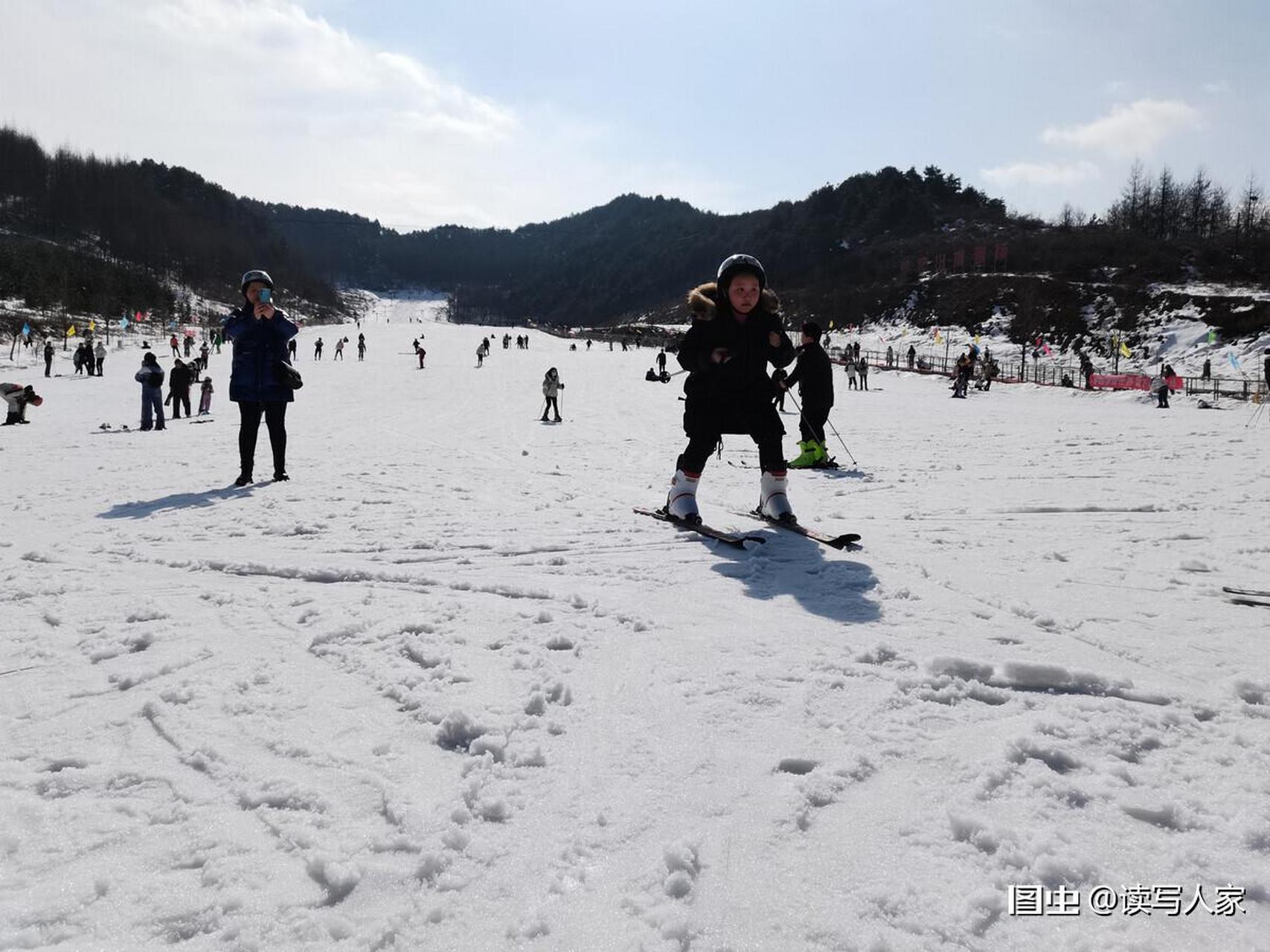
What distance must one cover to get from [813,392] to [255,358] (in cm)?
627

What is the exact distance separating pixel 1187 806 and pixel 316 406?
19.2 metres

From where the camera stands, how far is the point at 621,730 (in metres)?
2.32

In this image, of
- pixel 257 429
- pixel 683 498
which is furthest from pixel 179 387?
pixel 683 498

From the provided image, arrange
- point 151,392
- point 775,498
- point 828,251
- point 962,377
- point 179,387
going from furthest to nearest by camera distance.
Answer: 1. point 828,251
2. point 962,377
3. point 179,387
4. point 151,392
5. point 775,498

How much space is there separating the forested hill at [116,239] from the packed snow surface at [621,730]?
226 feet

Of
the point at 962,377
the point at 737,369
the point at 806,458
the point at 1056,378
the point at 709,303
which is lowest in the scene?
the point at 806,458

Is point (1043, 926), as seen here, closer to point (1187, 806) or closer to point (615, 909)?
point (1187, 806)

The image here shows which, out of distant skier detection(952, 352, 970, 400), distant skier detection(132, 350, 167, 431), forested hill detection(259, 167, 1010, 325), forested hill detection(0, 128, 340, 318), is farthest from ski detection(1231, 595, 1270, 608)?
forested hill detection(259, 167, 1010, 325)

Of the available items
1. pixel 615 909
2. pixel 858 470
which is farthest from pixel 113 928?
pixel 858 470

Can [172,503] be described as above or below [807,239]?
below

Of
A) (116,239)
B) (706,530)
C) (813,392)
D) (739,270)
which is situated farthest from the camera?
(116,239)

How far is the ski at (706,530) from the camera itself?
15.0 ft

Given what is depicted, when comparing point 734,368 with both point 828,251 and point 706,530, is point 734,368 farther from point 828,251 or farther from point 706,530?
point 828,251

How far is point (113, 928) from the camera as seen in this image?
152 cm
